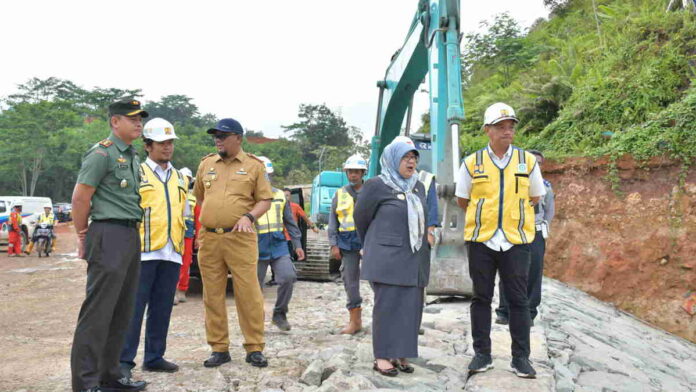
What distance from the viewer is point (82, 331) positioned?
11.7 feet

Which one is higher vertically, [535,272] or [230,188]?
[230,188]

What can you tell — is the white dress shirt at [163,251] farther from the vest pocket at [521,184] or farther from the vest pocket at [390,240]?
the vest pocket at [521,184]

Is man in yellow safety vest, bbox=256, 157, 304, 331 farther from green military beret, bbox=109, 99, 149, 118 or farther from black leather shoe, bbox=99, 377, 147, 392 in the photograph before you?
black leather shoe, bbox=99, 377, 147, 392

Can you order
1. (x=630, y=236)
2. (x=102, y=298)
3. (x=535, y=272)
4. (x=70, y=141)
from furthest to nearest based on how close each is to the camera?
(x=70, y=141) < (x=630, y=236) < (x=535, y=272) < (x=102, y=298)

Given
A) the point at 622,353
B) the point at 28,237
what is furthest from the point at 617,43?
the point at 28,237

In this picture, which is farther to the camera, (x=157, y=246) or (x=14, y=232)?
(x=14, y=232)

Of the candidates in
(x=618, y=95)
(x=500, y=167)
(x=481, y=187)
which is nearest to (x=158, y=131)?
(x=481, y=187)

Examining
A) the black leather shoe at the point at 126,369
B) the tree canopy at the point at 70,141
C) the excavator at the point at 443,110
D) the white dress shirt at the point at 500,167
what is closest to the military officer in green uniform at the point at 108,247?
the black leather shoe at the point at 126,369

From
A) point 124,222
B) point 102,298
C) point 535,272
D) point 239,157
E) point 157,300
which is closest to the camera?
point 102,298

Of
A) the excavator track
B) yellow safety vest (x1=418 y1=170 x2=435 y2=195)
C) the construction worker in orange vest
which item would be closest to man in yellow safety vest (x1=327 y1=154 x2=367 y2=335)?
yellow safety vest (x1=418 y1=170 x2=435 y2=195)

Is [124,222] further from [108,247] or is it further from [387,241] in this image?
[387,241]

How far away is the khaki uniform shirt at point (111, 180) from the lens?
12.2ft

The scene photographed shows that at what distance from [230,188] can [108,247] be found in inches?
47.3

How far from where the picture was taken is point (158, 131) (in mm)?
4594
